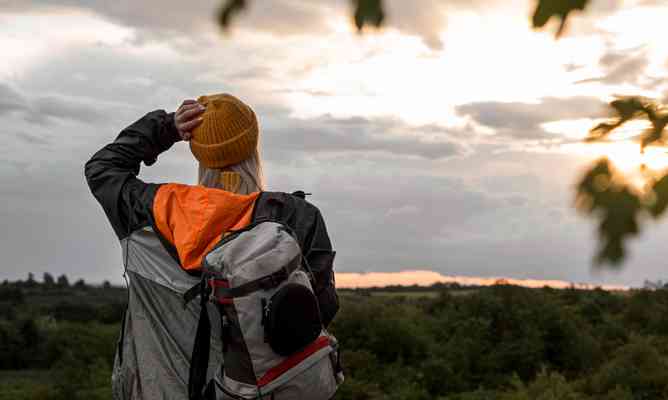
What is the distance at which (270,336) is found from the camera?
235 centimetres

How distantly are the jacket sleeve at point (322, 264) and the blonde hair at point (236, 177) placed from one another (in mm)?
275

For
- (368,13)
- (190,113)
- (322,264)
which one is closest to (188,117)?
(190,113)

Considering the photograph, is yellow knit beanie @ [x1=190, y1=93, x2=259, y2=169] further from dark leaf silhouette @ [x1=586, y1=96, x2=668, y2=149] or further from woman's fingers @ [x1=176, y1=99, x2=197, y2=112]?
dark leaf silhouette @ [x1=586, y1=96, x2=668, y2=149]

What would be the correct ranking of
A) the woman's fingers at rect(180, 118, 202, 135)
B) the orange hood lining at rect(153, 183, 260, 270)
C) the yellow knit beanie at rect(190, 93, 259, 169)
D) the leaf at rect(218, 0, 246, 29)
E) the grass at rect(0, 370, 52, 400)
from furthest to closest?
the grass at rect(0, 370, 52, 400) → the woman's fingers at rect(180, 118, 202, 135) → the yellow knit beanie at rect(190, 93, 259, 169) → the orange hood lining at rect(153, 183, 260, 270) → the leaf at rect(218, 0, 246, 29)

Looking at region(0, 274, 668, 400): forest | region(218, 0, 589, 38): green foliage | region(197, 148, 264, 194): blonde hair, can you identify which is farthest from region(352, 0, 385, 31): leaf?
region(0, 274, 668, 400): forest

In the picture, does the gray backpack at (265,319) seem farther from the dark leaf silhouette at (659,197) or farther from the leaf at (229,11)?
the dark leaf silhouette at (659,197)

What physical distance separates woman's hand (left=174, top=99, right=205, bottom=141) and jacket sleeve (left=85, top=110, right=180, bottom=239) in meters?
0.07

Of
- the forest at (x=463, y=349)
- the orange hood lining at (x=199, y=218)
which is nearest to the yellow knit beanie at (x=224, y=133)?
the orange hood lining at (x=199, y=218)

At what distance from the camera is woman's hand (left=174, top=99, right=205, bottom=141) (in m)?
2.82

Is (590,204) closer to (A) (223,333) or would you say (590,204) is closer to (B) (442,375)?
(A) (223,333)

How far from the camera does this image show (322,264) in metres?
2.61

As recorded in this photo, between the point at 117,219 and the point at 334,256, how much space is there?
79cm

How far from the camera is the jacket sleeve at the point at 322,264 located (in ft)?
8.54

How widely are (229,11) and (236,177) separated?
1.32 meters
